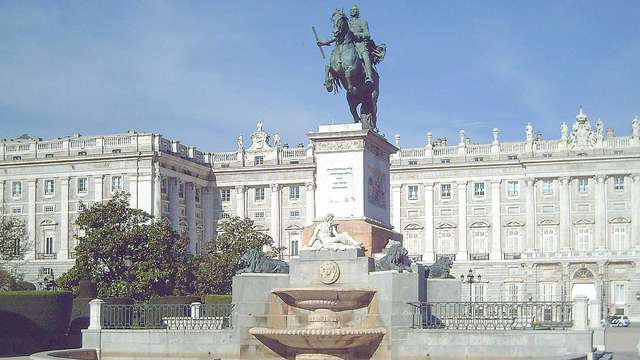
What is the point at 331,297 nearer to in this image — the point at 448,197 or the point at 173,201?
the point at 173,201

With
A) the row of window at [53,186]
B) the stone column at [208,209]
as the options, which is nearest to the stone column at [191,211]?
the stone column at [208,209]

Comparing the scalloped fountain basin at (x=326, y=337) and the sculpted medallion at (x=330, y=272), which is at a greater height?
the sculpted medallion at (x=330, y=272)

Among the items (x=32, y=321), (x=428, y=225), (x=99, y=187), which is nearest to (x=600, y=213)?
(x=428, y=225)

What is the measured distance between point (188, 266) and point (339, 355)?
36.0 m

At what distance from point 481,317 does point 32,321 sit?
2118 centimetres

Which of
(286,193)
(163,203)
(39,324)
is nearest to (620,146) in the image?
(286,193)

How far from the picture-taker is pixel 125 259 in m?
57.0

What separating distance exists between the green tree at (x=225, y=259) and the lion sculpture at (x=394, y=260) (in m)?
35.0

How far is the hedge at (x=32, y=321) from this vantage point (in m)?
39.4

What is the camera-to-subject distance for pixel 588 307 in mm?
24266

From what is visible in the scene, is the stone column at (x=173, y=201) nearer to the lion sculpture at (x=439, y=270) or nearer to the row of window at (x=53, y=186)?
the row of window at (x=53, y=186)

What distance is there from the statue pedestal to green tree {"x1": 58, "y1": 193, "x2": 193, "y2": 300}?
30.3m

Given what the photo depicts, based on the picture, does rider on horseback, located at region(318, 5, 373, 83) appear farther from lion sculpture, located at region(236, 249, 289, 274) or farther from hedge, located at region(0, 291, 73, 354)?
hedge, located at region(0, 291, 73, 354)

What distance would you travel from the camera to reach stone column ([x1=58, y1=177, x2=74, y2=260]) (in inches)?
3605
